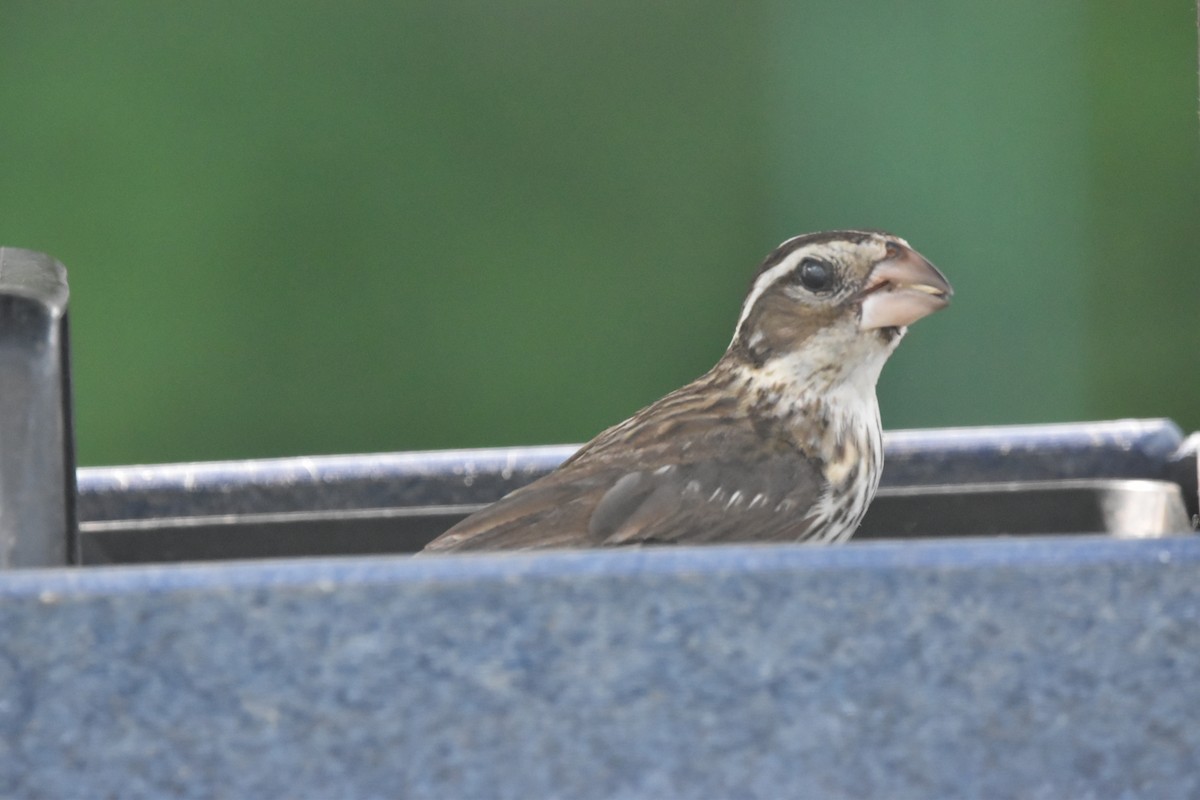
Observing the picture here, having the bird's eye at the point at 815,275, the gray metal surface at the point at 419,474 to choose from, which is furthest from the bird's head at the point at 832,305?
the gray metal surface at the point at 419,474

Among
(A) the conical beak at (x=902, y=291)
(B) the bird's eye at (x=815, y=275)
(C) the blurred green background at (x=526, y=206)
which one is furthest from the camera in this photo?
(C) the blurred green background at (x=526, y=206)

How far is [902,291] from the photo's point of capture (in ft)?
6.06

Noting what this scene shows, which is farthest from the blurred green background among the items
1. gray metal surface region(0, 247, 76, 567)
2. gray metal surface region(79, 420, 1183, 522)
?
gray metal surface region(0, 247, 76, 567)

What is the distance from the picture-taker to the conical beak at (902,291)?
70.8 inches

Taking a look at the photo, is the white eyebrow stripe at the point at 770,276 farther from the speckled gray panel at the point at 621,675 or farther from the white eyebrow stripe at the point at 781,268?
the speckled gray panel at the point at 621,675

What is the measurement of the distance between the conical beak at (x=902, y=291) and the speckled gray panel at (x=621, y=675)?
0.81 m

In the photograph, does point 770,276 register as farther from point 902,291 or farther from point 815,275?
point 902,291

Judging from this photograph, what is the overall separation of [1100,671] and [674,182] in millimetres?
4431

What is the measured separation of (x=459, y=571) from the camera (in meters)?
0.97

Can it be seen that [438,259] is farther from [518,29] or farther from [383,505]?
[383,505]

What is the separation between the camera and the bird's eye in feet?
6.31

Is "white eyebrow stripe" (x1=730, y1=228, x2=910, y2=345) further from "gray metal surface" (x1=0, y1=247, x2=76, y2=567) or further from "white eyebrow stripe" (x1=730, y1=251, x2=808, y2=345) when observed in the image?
"gray metal surface" (x1=0, y1=247, x2=76, y2=567)

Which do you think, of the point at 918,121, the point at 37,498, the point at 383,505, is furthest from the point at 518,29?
the point at 37,498

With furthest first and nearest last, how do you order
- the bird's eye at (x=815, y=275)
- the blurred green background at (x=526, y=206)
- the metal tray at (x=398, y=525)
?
the blurred green background at (x=526, y=206), the bird's eye at (x=815, y=275), the metal tray at (x=398, y=525)
